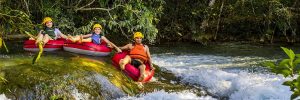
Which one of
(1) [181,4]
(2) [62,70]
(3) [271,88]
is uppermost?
(1) [181,4]

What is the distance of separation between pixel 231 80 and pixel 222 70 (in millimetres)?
1311

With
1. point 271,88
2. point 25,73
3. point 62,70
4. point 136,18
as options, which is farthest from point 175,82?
point 136,18

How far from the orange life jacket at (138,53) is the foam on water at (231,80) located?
3.00 ft

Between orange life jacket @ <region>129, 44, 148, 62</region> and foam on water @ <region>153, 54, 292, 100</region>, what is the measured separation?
3.00 feet

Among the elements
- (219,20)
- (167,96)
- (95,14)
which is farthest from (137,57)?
(219,20)

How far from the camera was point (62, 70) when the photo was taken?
6.38 metres

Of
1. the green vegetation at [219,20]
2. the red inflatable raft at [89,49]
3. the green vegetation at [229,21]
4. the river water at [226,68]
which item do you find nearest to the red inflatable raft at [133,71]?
the river water at [226,68]

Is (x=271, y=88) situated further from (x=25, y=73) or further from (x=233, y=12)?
(x=233, y=12)

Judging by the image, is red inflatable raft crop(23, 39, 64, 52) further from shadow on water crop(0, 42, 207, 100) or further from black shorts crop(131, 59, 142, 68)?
black shorts crop(131, 59, 142, 68)

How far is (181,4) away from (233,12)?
6.23ft

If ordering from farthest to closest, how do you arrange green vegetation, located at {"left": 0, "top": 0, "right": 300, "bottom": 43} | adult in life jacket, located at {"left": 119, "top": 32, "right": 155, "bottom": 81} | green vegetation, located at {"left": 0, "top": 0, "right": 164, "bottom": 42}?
green vegetation, located at {"left": 0, "top": 0, "right": 300, "bottom": 43}, green vegetation, located at {"left": 0, "top": 0, "right": 164, "bottom": 42}, adult in life jacket, located at {"left": 119, "top": 32, "right": 155, "bottom": 81}

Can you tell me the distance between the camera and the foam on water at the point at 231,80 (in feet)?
23.1

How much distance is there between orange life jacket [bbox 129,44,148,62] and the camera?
737cm

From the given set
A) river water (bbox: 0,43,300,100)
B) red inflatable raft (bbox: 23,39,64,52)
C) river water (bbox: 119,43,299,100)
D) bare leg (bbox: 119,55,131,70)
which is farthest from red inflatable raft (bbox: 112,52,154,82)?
red inflatable raft (bbox: 23,39,64,52)
